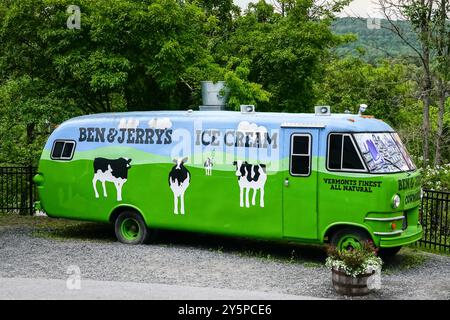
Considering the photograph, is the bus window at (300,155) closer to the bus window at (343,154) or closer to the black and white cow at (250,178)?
the bus window at (343,154)

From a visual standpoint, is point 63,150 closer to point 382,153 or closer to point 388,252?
point 382,153

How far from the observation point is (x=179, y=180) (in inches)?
546

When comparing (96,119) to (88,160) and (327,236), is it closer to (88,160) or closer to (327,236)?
(88,160)

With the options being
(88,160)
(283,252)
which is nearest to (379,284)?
(283,252)

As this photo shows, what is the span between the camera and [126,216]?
575 inches

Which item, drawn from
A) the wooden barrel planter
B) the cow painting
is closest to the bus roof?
the cow painting

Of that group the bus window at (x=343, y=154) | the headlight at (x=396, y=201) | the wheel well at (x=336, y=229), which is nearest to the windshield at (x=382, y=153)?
the bus window at (x=343, y=154)

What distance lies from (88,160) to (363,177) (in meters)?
6.17

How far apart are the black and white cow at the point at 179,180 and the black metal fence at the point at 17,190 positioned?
7290mm

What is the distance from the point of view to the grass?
43.1 feet

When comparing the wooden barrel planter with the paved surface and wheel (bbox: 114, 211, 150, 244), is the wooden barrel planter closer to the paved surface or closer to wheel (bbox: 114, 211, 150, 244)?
the paved surface

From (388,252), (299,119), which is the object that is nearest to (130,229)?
(299,119)

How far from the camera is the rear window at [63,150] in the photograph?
15.1 meters

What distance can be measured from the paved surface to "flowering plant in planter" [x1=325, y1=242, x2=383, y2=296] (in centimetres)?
68
